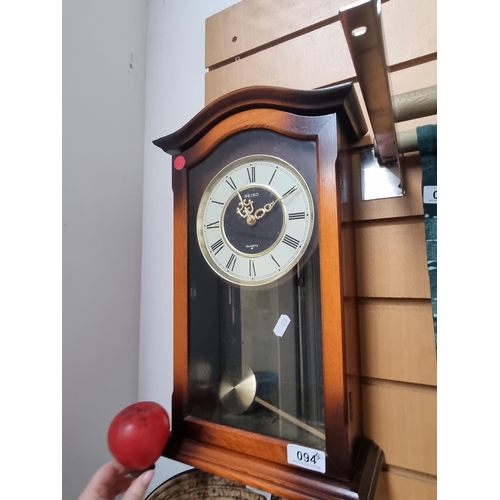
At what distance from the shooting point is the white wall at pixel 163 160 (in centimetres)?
95

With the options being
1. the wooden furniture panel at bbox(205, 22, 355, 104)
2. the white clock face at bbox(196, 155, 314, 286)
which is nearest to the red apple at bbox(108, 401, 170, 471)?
the white clock face at bbox(196, 155, 314, 286)

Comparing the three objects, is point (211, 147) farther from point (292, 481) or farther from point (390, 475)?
point (390, 475)

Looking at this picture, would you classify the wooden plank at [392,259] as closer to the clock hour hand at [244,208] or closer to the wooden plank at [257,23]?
the clock hour hand at [244,208]

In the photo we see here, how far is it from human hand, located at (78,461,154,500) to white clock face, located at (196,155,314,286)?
35 cm

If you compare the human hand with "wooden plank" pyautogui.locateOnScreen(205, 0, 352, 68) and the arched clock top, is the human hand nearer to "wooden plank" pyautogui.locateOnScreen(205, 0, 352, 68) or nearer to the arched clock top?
the arched clock top

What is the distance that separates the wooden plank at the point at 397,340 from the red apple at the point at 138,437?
14.6 inches

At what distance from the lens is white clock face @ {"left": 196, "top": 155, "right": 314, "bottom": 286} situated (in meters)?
0.55

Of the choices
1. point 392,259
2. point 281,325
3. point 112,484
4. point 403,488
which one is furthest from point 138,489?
point 392,259

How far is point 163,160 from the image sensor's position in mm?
1003

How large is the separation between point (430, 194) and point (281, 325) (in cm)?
31

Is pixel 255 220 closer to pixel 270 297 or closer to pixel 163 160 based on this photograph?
pixel 270 297

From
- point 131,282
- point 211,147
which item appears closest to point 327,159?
point 211,147

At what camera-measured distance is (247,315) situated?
2.06ft

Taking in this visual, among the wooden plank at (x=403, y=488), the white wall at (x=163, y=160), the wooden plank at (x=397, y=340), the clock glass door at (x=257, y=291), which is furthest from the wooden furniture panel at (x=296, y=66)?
the wooden plank at (x=403, y=488)
